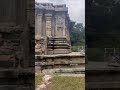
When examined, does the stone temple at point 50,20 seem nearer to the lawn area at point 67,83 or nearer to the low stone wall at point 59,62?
the low stone wall at point 59,62

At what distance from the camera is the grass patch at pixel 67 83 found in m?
8.54

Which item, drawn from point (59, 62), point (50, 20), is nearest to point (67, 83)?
point (59, 62)

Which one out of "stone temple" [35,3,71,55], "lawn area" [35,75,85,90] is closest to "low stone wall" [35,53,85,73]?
"lawn area" [35,75,85,90]

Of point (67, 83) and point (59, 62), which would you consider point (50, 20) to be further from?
point (67, 83)

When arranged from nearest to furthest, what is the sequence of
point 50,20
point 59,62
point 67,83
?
1. point 67,83
2. point 59,62
3. point 50,20

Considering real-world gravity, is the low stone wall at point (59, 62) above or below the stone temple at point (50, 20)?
below

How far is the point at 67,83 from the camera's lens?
343 inches

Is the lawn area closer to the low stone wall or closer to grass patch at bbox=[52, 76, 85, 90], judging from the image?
grass patch at bbox=[52, 76, 85, 90]

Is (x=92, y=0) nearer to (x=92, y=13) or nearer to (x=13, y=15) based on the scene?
(x=92, y=13)

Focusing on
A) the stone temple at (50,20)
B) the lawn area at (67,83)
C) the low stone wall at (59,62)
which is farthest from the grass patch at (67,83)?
the stone temple at (50,20)

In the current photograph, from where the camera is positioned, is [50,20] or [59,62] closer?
[59,62]

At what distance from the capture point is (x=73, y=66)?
11.0 metres

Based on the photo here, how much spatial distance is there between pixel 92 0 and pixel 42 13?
11669 mm

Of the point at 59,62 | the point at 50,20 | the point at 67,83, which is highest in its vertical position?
the point at 50,20
